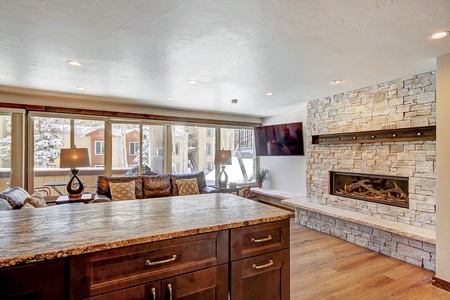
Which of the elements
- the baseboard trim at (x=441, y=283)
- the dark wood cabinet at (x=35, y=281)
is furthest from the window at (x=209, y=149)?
the dark wood cabinet at (x=35, y=281)

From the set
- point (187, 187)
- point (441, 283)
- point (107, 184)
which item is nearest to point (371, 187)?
point (441, 283)

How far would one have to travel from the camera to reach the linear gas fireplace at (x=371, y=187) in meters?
3.49

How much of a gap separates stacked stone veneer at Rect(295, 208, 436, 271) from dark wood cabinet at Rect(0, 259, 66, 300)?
3.84m

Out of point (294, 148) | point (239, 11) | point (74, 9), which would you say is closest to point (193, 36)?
point (239, 11)

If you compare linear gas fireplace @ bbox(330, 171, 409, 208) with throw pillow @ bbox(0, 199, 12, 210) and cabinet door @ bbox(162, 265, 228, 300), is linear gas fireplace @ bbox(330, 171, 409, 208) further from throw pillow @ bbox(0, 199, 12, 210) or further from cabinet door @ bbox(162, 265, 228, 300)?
throw pillow @ bbox(0, 199, 12, 210)

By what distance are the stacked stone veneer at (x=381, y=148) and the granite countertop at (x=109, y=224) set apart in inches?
101

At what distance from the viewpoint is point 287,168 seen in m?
6.34

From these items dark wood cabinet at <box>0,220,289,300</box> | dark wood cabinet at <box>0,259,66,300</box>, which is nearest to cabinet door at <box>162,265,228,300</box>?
dark wood cabinet at <box>0,220,289,300</box>

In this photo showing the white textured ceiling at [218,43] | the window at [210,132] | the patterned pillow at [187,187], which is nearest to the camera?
the white textured ceiling at [218,43]

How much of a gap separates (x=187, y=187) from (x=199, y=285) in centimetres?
394

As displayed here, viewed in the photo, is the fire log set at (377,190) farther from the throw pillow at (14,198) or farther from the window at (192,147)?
the throw pillow at (14,198)

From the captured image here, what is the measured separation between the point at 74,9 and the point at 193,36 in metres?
0.93

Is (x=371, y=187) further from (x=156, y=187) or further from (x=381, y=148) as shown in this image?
(x=156, y=187)

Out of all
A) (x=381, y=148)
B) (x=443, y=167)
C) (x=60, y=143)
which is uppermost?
(x=60, y=143)
